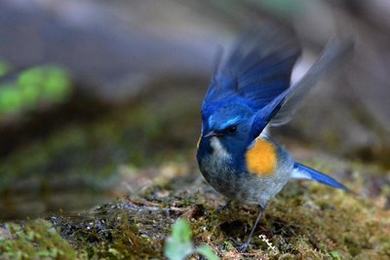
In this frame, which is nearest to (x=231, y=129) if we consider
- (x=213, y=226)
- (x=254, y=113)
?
(x=254, y=113)

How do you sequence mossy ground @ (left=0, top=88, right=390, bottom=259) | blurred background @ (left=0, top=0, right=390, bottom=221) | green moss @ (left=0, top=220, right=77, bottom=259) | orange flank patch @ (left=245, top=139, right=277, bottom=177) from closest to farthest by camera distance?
green moss @ (left=0, top=220, right=77, bottom=259) < mossy ground @ (left=0, top=88, right=390, bottom=259) < orange flank patch @ (left=245, top=139, right=277, bottom=177) < blurred background @ (left=0, top=0, right=390, bottom=221)

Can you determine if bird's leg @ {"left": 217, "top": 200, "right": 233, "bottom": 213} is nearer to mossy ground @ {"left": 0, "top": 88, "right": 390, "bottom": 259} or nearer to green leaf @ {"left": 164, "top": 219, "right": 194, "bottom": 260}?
mossy ground @ {"left": 0, "top": 88, "right": 390, "bottom": 259}

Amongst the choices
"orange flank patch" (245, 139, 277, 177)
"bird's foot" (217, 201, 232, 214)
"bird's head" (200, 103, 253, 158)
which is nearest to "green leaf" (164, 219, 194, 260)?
"bird's head" (200, 103, 253, 158)

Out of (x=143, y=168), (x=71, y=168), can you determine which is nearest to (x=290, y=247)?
(x=143, y=168)

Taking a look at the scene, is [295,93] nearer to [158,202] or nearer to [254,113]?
[254,113]

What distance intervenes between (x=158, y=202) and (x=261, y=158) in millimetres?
755

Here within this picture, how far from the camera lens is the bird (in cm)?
365

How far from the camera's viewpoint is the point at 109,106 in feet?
24.5

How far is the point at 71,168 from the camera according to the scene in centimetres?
630

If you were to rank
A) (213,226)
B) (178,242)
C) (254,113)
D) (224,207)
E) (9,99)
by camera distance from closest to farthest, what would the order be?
1. (178,242)
2. (213,226)
3. (254,113)
4. (224,207)
5. (9,99)

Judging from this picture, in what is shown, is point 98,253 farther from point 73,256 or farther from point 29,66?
point 29,66

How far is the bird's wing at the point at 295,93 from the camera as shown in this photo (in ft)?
11.1

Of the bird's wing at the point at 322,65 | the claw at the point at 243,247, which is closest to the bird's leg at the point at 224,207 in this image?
the claw at the point at 243,247

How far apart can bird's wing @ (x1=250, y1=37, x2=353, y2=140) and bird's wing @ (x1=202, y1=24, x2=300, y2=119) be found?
234mm
